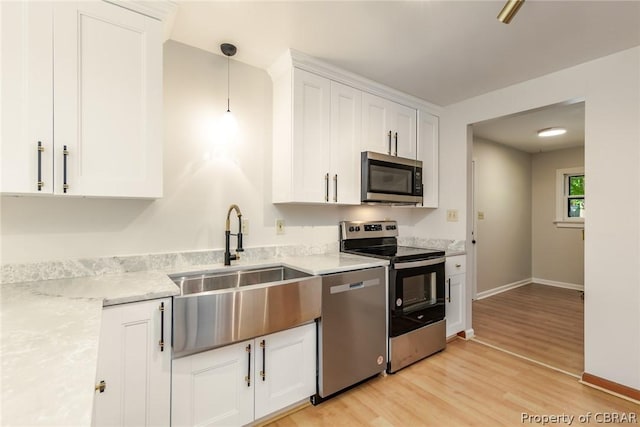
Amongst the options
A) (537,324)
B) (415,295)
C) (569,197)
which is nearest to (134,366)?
(415,295)

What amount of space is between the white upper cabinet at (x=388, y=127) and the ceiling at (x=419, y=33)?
273mm

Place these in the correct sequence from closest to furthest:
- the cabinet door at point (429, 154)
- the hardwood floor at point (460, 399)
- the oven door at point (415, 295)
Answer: the hardwood floor at point (460, 399) → the oven door at point (415, 295) → the cabinet door at point (429, 154)

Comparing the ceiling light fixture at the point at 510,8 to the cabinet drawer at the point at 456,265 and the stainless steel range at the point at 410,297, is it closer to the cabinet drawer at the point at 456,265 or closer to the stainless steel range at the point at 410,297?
the stainless steel range at the point at 410,297

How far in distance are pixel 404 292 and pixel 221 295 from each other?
1507 mm

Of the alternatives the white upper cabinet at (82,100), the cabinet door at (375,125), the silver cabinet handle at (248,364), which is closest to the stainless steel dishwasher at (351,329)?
the silver cabinet handle at (248,364)

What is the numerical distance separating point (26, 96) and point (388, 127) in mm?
2395

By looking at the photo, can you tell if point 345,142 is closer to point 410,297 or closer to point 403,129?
point 403,129

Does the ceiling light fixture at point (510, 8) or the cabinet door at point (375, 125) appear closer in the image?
the ceiling light fixture at point (510, 8)

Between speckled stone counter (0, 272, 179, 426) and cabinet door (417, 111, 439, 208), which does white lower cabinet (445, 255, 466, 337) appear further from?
speckled stone counter (0, 272, 179, 426)

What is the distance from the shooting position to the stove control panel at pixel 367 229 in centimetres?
276

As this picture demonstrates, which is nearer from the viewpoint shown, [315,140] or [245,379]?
[245,379]

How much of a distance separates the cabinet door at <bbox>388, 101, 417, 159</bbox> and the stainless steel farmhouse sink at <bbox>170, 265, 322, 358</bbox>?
1583mm

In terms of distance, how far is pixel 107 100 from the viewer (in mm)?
1479

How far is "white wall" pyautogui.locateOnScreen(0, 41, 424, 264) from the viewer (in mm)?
1621
